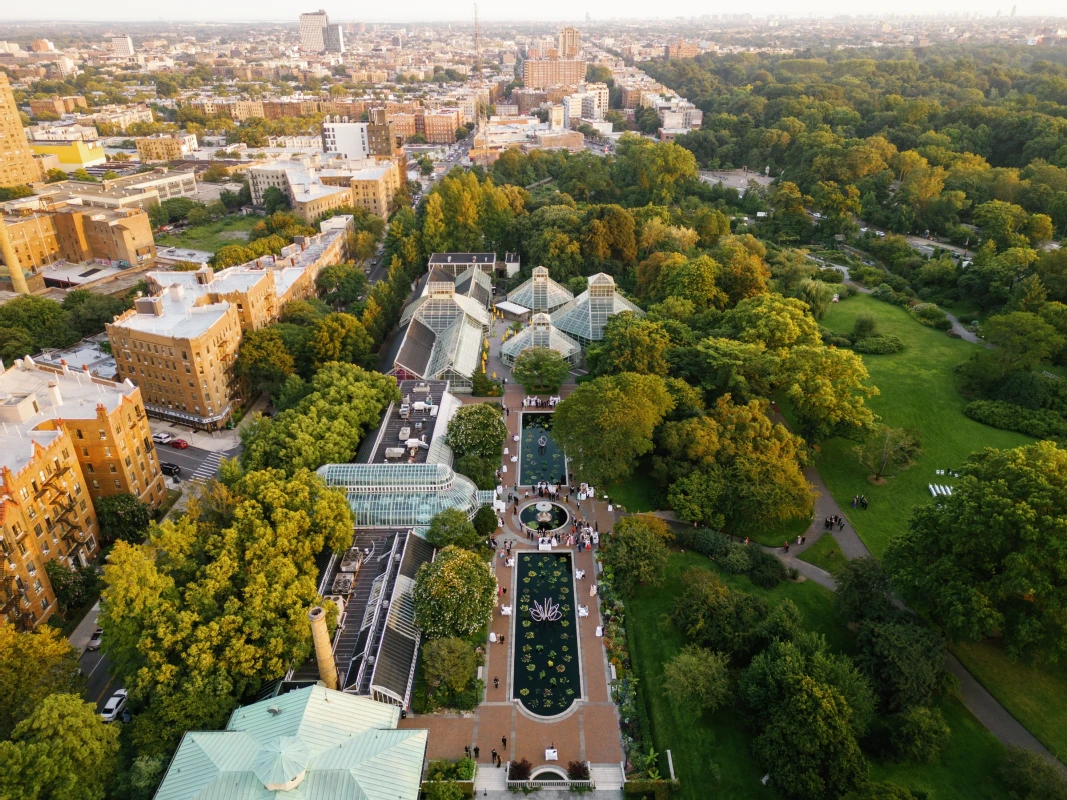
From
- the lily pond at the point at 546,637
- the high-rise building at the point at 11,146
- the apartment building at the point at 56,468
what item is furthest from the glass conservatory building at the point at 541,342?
the high-rise building at the point at 11,146

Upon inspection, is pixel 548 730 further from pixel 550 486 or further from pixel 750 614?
pixel 550 486

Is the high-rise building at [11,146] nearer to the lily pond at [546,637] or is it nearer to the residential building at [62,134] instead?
the residential building at [62,134]

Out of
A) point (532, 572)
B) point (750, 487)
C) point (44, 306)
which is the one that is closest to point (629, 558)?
point (532, 572)

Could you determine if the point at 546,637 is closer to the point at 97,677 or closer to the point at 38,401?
the point at 97,677

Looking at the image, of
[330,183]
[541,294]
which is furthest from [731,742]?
[330,183]

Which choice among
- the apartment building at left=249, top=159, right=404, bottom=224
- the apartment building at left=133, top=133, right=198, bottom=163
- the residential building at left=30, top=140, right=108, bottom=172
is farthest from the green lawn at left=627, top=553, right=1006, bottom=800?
the apartment building at left=133, top=133, right=198, bottom=163

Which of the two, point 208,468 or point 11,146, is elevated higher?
point 11,146
